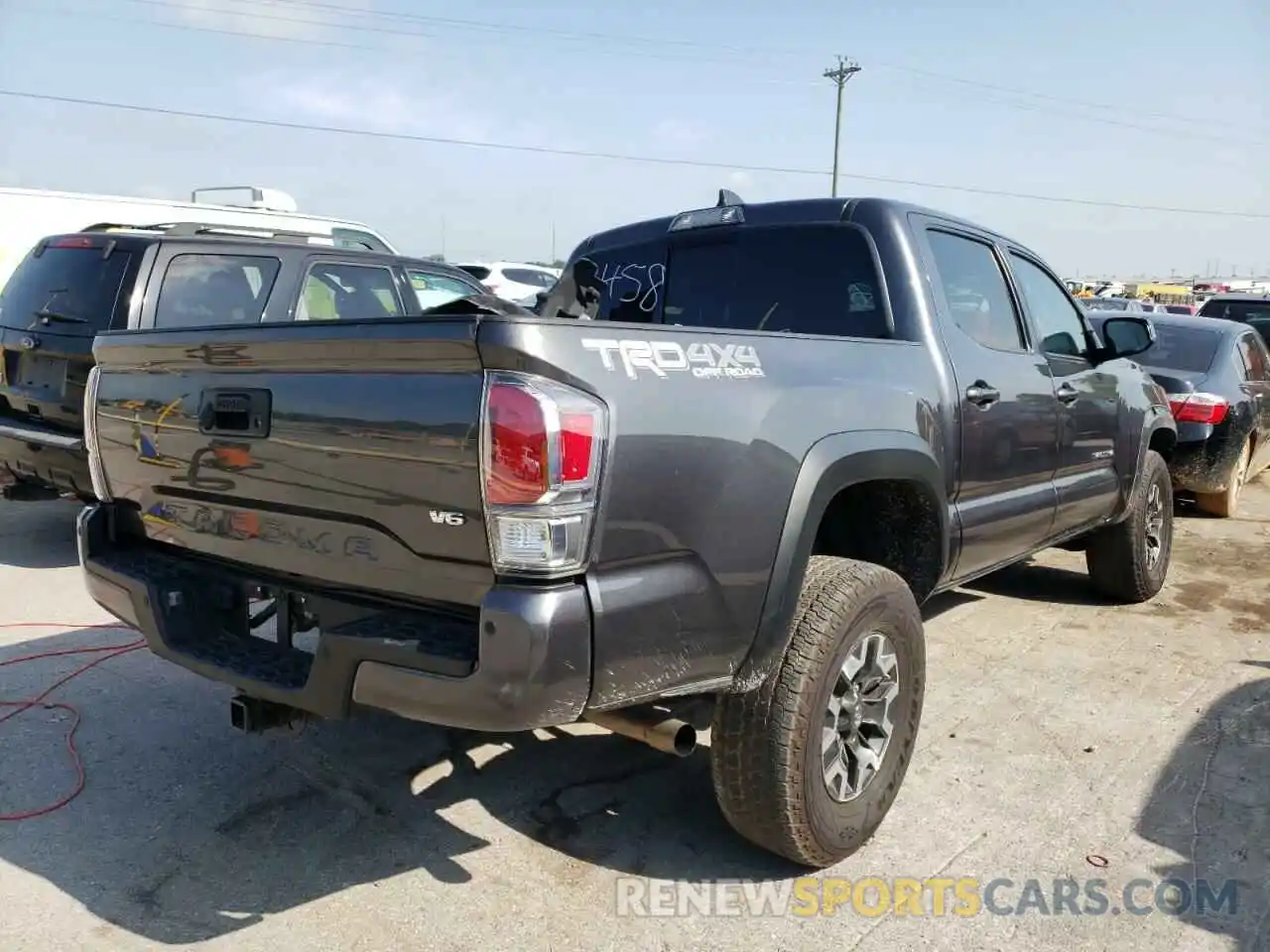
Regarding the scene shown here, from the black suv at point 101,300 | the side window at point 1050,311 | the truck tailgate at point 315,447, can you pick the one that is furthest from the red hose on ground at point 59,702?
the side window at point 1050,311

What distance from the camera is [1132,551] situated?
5.37m

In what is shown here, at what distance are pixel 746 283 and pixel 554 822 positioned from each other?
215 centimetres

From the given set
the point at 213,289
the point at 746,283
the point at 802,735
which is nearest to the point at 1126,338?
the point at 746,283

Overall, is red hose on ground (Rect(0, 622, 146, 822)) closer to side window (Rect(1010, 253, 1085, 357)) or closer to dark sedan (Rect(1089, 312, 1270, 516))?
A: side window (Rect(1010, 253, 1085, 357))

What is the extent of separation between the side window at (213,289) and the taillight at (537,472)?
453 centimetres

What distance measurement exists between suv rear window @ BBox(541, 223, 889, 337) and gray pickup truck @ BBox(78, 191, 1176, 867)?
1 centimetres

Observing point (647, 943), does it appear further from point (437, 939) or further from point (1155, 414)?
point (1155, 414)

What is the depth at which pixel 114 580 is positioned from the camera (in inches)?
A: 115

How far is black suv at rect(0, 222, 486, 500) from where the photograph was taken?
5.84 m

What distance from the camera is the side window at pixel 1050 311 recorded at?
4.45m

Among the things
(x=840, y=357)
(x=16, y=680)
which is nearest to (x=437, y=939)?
(x=840, y=357)

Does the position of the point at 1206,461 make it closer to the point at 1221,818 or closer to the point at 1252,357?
the point at 1252,357

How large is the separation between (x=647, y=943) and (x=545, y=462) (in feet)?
4.50

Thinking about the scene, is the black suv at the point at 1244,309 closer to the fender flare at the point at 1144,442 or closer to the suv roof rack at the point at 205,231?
the fender flare at the point at 1144,442
